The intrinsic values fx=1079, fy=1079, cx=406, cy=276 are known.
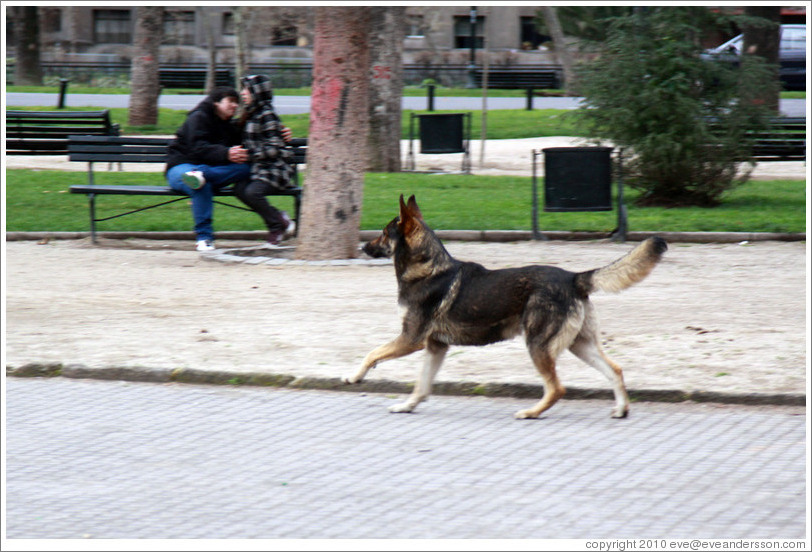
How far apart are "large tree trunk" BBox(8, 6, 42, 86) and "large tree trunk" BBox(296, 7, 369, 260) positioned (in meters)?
31.0

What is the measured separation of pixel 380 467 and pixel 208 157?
7.20 m

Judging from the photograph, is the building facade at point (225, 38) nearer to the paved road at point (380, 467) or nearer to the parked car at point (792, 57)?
the parked car at point (792, 57)

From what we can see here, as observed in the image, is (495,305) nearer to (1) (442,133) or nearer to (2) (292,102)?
(1) (442,133)

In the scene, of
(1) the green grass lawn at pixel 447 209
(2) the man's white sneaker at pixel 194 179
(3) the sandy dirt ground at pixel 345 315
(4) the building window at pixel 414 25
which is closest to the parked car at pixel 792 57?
(4) the building window at pixel 414 25

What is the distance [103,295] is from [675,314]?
5063 mm

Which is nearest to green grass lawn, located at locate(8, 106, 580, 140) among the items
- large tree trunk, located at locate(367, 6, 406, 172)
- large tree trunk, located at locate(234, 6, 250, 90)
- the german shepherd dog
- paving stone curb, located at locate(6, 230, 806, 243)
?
large tree trunk, located at locate(234, 6, 250, 90)

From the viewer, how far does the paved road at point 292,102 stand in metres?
32.0

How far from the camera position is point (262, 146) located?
11.7m

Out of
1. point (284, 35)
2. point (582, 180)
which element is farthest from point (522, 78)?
point (582, 180)

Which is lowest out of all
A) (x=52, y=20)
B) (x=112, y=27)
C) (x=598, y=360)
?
(x=598, y=360)

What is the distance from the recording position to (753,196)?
16.3 meters

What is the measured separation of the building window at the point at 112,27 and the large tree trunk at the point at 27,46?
46.3ft

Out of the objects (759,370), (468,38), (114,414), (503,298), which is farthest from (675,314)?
(468,38)

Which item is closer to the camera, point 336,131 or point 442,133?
point 336,131
